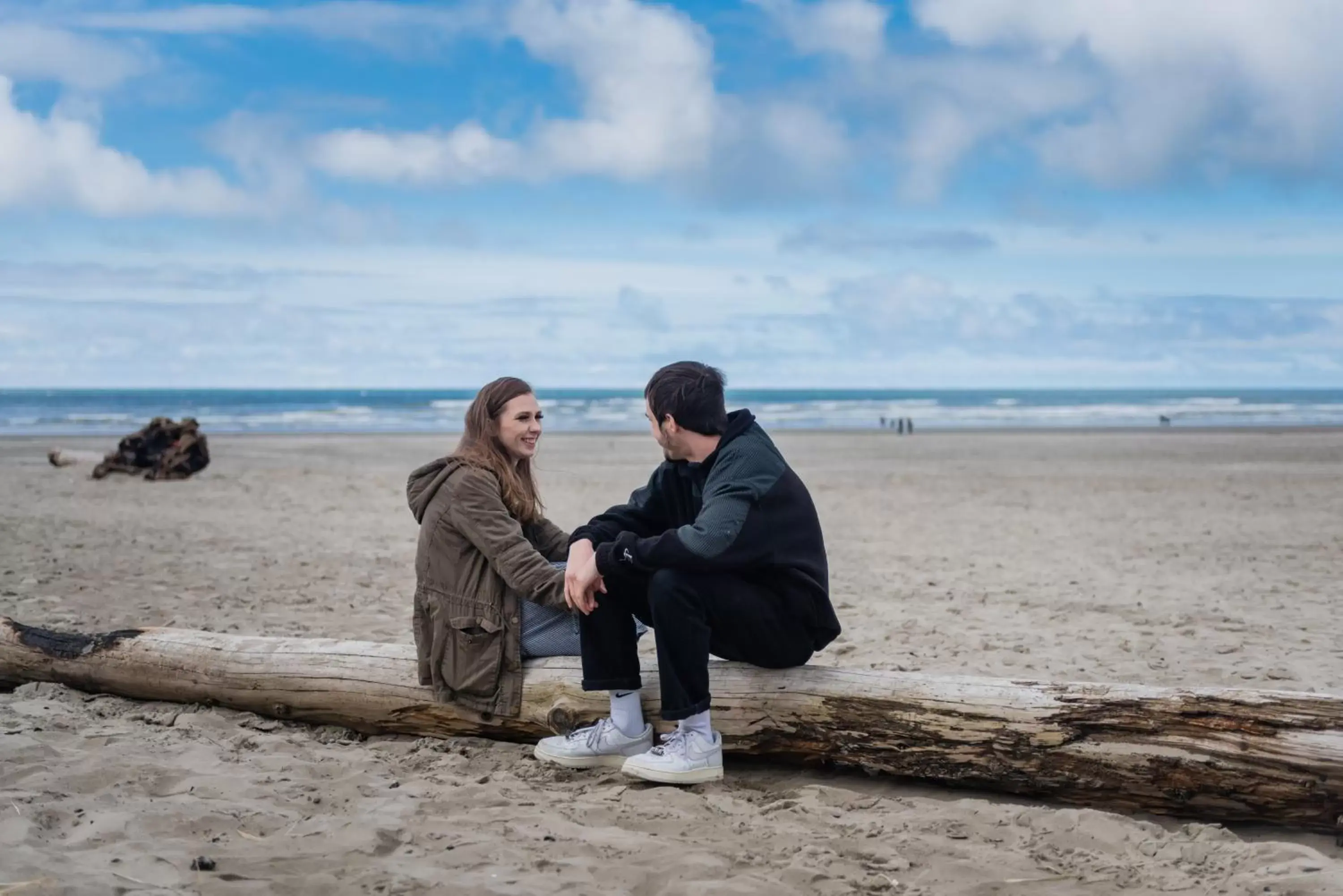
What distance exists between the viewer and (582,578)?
4457 mm

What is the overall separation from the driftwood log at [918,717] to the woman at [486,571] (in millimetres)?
132

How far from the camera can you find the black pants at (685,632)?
441cm

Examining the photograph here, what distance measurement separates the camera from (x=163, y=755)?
4734mm

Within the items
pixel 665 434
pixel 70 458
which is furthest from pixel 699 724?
pixel 70 458

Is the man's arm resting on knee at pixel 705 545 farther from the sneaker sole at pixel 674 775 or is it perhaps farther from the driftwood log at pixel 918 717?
the sneaker sole at pixel 674 775

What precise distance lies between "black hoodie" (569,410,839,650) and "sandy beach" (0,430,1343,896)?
80 cm

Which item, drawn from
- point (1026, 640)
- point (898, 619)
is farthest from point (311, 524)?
point (1026, 640)

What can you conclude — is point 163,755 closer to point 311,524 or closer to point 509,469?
point 509,469

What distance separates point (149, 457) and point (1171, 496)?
632 inches

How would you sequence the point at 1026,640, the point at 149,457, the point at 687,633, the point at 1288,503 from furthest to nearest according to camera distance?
the point at 149,457
the point at 1288,503
the point at 1026,640
the point at 687,633

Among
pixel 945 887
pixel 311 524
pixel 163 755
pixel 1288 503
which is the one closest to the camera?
pixel 945 887

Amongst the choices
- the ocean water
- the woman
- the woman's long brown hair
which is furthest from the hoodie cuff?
the ocean water

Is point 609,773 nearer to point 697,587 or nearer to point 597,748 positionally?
point 597,748

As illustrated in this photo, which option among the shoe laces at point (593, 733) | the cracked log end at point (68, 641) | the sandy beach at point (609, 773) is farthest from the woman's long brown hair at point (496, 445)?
the cracked log end at point (68, 641)
